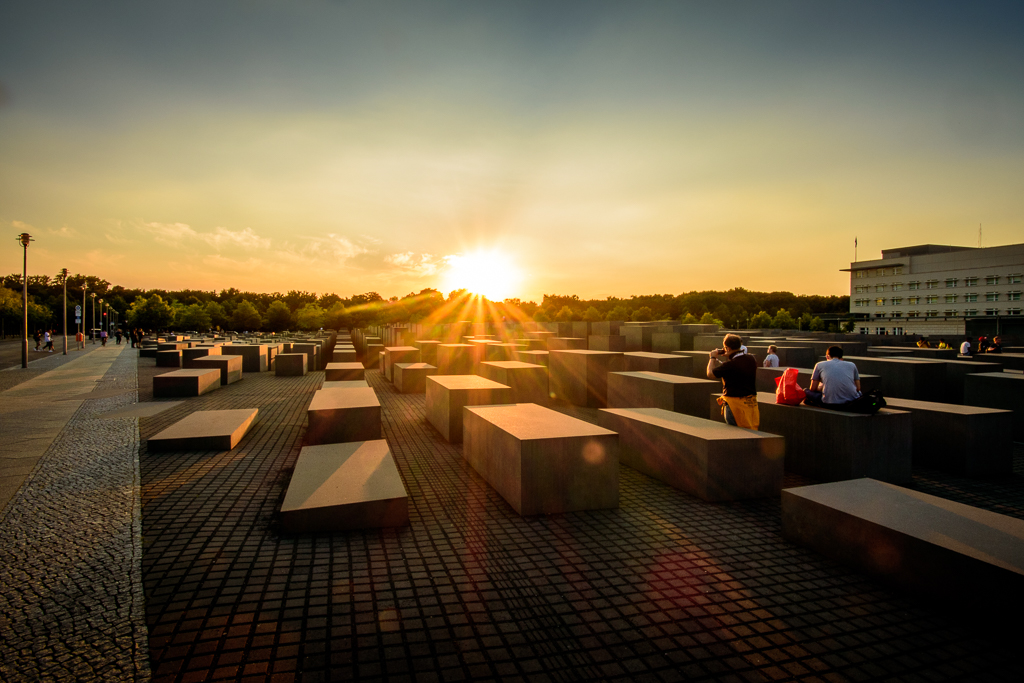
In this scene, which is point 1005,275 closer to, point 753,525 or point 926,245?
point 926,245

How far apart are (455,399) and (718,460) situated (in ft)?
14.4

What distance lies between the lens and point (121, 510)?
16.6 feet

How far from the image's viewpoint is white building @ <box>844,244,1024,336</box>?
5747cm

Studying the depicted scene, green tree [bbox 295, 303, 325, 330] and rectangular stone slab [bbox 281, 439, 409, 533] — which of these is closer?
rectangular stone slab [bbox 281, 439, 409, 533]

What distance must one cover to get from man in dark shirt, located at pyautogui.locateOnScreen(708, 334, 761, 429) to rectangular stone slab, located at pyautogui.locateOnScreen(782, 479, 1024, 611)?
6.02ft

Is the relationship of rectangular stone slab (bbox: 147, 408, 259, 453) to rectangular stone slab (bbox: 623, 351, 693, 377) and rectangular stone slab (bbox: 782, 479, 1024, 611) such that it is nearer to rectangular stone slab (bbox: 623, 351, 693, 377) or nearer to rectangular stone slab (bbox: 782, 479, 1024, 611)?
rectangular stone slab (bbox: 782, 479, 1024, 611)

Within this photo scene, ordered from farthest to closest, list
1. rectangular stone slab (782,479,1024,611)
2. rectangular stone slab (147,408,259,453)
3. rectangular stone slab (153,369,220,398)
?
rectangular stone slab (153,369,220,398) → rectangular stone slab (147,408,259,453) → rectangular stone slab (782,479,1024,611)

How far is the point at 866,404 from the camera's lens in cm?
612

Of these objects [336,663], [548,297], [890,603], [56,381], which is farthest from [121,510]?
[548,297]

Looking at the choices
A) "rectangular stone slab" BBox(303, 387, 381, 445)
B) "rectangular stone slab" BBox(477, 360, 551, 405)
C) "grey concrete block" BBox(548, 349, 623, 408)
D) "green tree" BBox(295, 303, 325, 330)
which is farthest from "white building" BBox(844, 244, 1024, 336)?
"green tree" BBox(295, 303, 325, 330)

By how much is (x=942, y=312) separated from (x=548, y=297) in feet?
197

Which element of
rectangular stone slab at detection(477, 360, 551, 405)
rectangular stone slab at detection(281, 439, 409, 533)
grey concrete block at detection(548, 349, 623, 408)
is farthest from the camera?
grey concrete block at detection(548, 349, 623, 408)

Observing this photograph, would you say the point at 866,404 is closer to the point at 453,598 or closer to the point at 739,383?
the point at 739,383

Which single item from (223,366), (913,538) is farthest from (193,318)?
(913,538)
